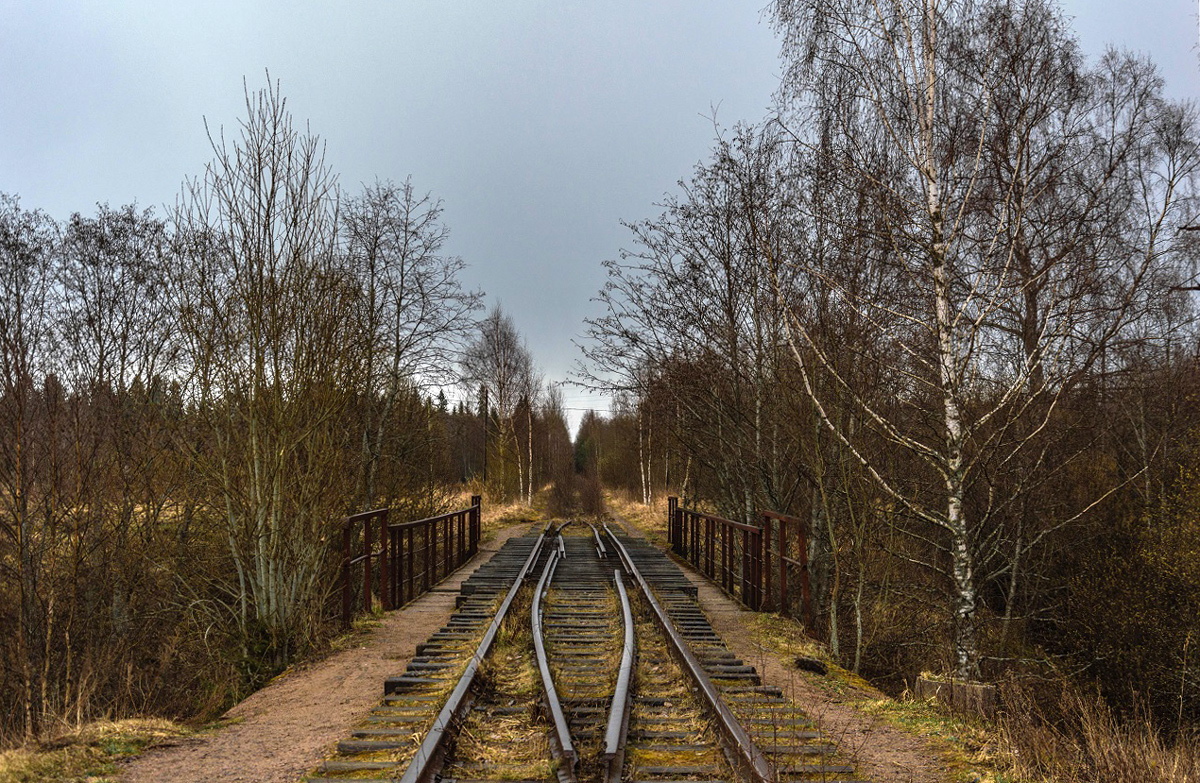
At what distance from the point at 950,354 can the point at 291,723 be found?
5.61 meters

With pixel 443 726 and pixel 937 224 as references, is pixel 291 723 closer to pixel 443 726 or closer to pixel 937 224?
pixel 443 726

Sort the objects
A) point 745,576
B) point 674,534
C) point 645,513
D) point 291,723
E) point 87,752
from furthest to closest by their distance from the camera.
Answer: point 645,513
point 674,534
point 745,576
point 291,723
point 87,752

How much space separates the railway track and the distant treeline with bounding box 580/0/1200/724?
196 centimetres

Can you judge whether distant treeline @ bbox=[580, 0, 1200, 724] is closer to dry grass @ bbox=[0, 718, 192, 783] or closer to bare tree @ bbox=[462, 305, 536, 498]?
dry grass @ bbox=[0, 718, 192, 783]

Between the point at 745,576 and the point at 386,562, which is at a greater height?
the point at 386,562

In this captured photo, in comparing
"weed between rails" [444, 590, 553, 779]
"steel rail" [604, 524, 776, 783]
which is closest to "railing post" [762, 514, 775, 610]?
"steel rail" [604, 524, 776, 783]

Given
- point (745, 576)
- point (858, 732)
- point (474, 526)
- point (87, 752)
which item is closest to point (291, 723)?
point (87, 752)

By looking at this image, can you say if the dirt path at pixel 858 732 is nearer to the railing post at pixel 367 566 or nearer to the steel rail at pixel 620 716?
the steel rail at pixel 620 716

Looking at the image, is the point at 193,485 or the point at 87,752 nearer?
the point at 87,752

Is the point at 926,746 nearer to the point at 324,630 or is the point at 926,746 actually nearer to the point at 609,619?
the point at 609,619

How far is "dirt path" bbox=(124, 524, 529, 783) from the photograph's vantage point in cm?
404

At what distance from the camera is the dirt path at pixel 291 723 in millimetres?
4035

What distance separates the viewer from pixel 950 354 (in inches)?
239

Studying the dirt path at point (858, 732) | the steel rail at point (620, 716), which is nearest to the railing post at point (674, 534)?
the dirt path at point (858, 732)
